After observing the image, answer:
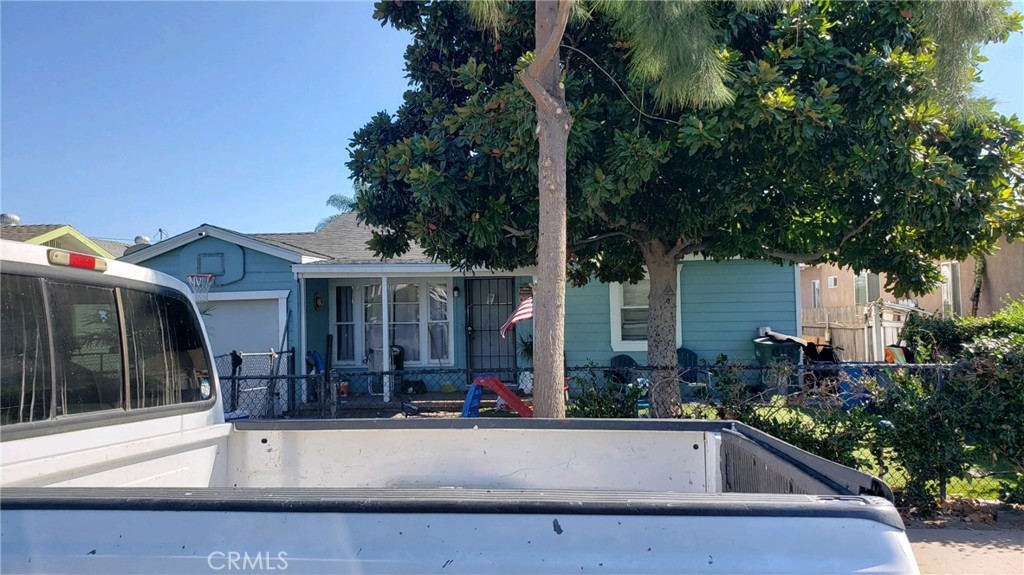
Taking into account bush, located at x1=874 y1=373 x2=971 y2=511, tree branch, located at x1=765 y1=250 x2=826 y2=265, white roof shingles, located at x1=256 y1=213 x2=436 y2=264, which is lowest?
bush, located at x1=874 y1=373 x2=971 y2=511

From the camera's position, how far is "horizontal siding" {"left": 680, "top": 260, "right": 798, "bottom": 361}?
11.7 m

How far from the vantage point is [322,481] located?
3.30 meters

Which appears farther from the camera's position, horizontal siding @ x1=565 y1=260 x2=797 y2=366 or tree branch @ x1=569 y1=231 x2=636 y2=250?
horizontal siding @ x1=565 y1=260 x2=797 y2=366

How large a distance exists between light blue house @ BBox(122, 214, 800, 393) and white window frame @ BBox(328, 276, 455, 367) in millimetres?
21

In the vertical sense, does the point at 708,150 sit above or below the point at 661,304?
above

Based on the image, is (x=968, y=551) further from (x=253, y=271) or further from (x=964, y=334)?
(x=253, y=271)

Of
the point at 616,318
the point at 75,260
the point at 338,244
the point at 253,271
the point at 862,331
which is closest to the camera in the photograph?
the point at 75,260

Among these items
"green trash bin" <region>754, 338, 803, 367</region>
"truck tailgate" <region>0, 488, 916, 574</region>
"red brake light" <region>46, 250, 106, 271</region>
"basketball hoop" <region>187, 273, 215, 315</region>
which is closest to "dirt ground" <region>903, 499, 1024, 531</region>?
"truck tailgate" <region>0, 488, 916, 574</region>

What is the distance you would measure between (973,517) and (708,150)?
4.07 meters

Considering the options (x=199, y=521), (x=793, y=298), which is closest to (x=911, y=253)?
(x=793, y=298)

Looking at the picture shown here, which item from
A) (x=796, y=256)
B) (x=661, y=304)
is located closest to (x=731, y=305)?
(x=796, y=256)

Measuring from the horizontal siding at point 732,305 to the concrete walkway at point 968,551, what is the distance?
6.76 meters

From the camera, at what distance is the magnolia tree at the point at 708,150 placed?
5699 millimetres

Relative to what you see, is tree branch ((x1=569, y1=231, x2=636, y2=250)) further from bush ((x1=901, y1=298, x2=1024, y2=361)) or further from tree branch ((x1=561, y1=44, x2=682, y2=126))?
bush ((x1=901, y1=298, x2=1024, y2=361))
